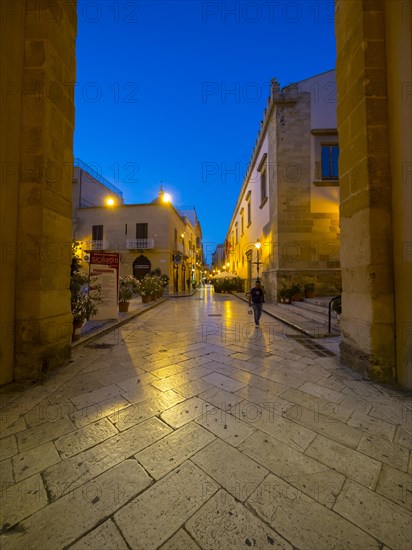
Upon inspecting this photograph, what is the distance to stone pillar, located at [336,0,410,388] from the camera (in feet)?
10.2

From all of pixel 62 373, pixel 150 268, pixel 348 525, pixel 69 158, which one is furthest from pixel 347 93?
pixel 150 268

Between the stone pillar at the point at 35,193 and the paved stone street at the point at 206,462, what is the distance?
61 cm

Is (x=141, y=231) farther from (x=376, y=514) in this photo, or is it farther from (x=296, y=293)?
(x=376, y=514)

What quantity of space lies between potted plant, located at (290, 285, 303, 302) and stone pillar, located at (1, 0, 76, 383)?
31.8 feet

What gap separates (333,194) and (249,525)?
42.5 ft

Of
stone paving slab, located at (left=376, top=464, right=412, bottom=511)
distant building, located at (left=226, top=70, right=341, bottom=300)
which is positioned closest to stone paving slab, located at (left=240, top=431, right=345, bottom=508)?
stone paving slab, located at (left=376, top=464, right=412, bottom=511)

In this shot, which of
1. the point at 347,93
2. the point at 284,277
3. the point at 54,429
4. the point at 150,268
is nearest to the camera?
the point at 54,429

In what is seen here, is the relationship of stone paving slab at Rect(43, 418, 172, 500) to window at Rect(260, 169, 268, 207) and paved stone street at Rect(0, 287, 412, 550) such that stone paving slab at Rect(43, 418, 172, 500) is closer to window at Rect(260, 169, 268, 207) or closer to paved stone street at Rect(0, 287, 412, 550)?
paved stone street at Rect(0, 287, 412, 550)

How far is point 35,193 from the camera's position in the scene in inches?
123

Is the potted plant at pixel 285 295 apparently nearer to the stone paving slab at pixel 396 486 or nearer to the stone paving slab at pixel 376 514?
the stone paving slab at pixel 396 486

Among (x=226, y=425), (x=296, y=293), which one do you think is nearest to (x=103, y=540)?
(x=226, y=425)

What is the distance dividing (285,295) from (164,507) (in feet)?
34.3

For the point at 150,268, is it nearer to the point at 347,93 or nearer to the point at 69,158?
the point at 69,158

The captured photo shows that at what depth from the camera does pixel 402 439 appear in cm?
196
